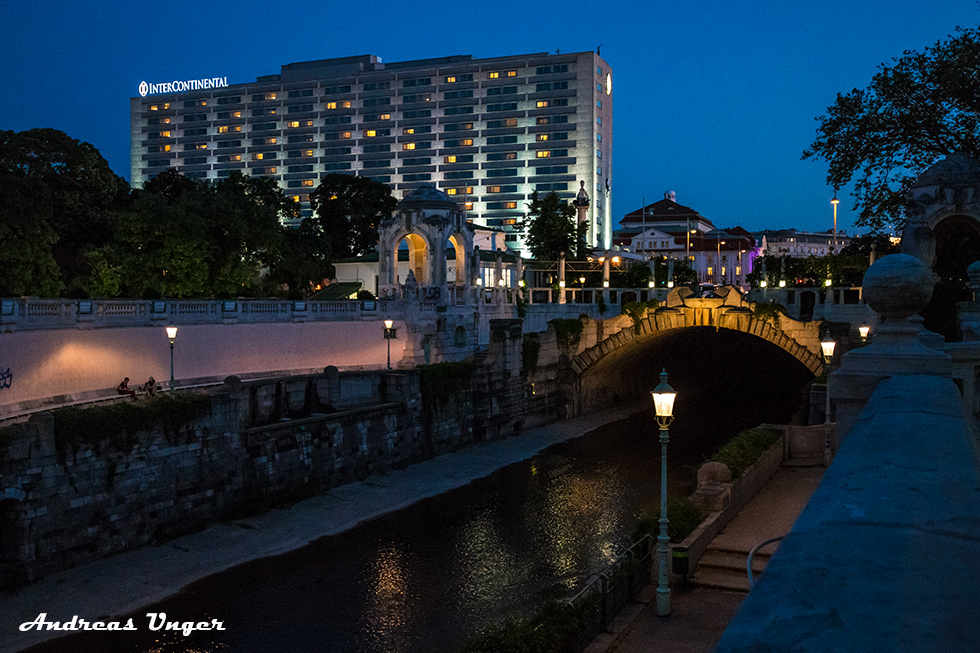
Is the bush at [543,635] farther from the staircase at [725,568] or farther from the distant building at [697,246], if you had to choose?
the distant building at [697,246]

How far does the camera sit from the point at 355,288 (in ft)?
217

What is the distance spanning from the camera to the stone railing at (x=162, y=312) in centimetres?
2744

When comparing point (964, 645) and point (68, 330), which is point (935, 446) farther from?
point (68, 330)

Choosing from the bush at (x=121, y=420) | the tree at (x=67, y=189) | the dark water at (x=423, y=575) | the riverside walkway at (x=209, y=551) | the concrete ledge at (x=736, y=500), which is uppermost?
the tree at (x=67, y=189)

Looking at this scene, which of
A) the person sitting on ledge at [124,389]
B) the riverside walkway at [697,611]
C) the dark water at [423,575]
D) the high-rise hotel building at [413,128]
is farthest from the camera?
the high-rise hotel building at [413,128]

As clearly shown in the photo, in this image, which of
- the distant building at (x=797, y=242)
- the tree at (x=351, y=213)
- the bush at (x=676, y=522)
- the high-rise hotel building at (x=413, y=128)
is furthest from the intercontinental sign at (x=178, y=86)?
the bush at (x=676, y=522)

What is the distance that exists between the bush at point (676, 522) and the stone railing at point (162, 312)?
2125cm

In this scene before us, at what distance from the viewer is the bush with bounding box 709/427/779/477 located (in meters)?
22.5

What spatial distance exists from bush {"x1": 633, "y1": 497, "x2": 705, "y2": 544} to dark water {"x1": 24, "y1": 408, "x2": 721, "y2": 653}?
12.9ft

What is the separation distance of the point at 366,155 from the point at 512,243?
32898 millimetres

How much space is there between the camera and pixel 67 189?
4266 cm

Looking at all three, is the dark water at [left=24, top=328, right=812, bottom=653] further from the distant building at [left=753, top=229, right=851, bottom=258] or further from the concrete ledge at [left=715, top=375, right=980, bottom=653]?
the distant building at [left=753, top=229, right=851, bottom=258]

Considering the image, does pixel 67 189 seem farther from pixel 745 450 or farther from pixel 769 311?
pixel 769 311

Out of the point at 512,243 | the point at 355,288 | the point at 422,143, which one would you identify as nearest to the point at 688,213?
the point at 512,243
